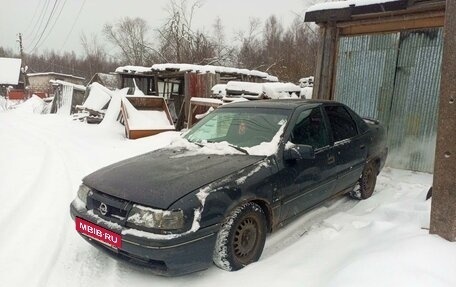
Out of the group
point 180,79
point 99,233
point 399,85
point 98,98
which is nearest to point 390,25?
point 399,85

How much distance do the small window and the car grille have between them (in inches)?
71.6

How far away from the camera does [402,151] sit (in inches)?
262

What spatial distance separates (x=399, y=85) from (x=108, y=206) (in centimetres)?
581

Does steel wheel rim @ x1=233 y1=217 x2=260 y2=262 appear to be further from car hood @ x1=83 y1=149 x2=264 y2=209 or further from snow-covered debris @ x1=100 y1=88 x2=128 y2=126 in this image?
snow-covered debris @ x1=100 y1=88 x2=128 y2=126

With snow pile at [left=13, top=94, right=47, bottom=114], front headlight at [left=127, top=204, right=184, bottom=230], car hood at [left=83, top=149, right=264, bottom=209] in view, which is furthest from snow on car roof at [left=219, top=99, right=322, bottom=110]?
snow pile at [left=13, top=94, right=47, bottom=114]

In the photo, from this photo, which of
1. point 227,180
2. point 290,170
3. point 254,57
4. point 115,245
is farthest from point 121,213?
point 254,57

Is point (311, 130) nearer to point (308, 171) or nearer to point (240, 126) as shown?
point (308, 171)

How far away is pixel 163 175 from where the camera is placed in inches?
119

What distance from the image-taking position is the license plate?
2.76 metres

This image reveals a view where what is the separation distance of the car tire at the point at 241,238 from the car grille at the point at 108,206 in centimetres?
78

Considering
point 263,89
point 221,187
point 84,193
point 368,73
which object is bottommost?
point 84,193

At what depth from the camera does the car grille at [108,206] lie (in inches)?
110

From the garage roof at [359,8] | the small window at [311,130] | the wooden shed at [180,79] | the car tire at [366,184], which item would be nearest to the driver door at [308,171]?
the small window at [311,130]

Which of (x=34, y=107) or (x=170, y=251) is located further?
(x=34, y=107)
